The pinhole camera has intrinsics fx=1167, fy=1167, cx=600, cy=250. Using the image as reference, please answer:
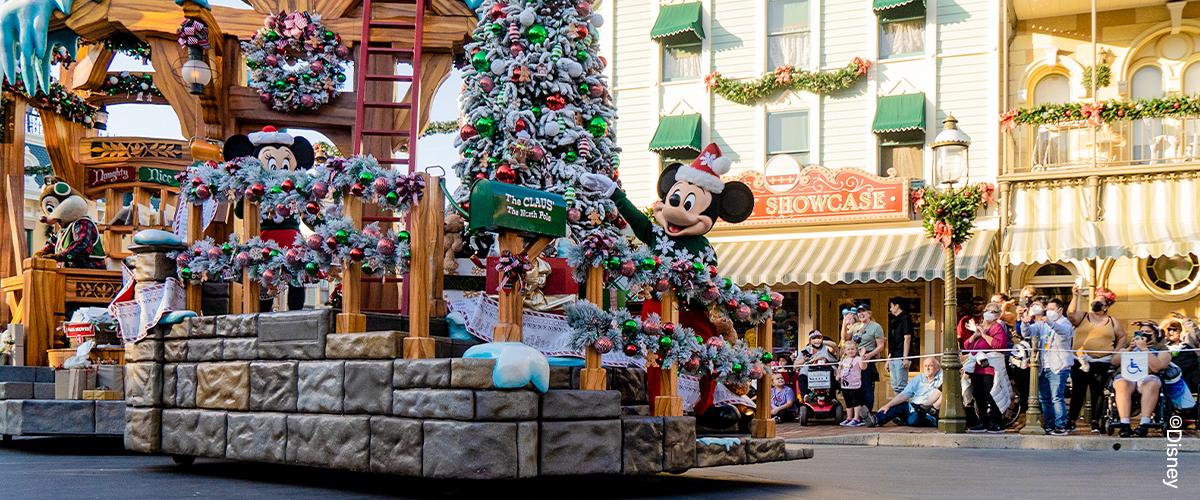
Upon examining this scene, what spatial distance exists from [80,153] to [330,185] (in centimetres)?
701

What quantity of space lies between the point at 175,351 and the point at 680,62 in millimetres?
15462

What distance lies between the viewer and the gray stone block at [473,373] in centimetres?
606

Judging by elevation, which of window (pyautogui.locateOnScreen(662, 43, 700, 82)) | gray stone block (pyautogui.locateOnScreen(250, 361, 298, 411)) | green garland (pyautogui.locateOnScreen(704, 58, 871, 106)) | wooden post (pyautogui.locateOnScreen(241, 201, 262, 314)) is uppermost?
window (pyautogui.locateOnScreen(662, 43, 700, 82))

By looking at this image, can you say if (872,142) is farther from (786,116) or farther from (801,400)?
(801,400)

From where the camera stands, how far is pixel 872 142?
20438 millimetres

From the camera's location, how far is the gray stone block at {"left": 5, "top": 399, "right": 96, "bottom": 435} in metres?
9.41

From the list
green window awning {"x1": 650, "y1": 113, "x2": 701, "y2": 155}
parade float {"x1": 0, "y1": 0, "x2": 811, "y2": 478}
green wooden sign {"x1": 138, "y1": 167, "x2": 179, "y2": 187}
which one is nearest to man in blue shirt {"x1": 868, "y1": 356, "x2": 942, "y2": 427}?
parade float {"x1": 0, "y1": 0, "x2": 811, "y2": 478}

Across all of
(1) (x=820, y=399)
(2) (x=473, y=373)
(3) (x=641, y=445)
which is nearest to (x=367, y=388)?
(2) (x=473, y=373)

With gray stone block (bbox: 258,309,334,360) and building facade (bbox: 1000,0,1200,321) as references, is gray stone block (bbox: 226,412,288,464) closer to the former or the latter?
gray stone block (bbox: 258,309,334,360)

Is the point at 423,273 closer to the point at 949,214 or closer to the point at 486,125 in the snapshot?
A: the point at 486,125

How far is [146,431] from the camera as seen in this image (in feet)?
26.7

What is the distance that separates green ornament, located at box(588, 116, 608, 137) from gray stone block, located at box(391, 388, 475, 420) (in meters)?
3.74

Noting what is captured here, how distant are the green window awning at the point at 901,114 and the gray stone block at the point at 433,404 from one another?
1502 cm

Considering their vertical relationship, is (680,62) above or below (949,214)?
above
